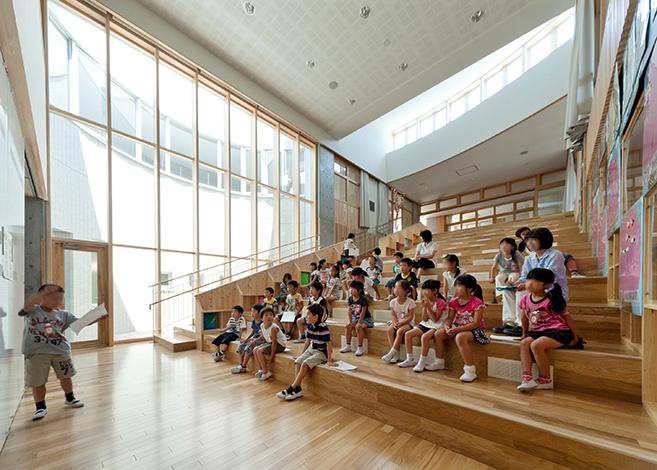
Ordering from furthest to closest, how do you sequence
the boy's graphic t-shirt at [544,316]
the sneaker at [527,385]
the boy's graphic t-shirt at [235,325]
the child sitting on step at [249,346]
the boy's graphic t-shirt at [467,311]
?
the boy's graphic t-shirt at [235,325]
the child sitting on step at [249,346]
the boy's graphic t-shirt at [467,311]
the boy's graphic t-shirt at [544,316]
the sneaker at [527,385]

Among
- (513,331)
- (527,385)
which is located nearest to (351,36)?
(513,331)

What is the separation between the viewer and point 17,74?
225 centimetres

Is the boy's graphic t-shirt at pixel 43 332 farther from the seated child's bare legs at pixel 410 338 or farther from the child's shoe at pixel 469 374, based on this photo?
the child's shoe at pixel 469 374

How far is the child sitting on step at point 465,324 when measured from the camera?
8.17 ft

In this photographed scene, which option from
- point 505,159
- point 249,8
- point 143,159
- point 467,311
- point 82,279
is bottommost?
point 467,311

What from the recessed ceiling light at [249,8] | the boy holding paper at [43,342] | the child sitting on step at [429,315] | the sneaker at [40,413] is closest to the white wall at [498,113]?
the recessed ceiling light at [249,8]

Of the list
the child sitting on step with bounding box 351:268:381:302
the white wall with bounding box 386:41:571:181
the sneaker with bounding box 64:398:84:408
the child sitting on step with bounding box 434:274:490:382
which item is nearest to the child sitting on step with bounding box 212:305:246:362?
the sneaker with bounding box 64:398:84:408

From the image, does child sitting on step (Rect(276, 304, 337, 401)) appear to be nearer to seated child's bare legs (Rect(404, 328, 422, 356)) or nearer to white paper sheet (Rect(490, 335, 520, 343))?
seated child's bare legs (Rect(404, 328, 422, 356))

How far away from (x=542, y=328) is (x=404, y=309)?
1221 mm

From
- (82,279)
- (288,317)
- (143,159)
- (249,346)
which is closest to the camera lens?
(249,346)

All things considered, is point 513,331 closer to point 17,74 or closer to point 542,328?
point 542,328

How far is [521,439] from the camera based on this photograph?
170 cm

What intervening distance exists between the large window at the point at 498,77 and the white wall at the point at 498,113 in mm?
837

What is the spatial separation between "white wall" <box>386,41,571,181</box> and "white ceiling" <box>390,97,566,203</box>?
22 centimetres
